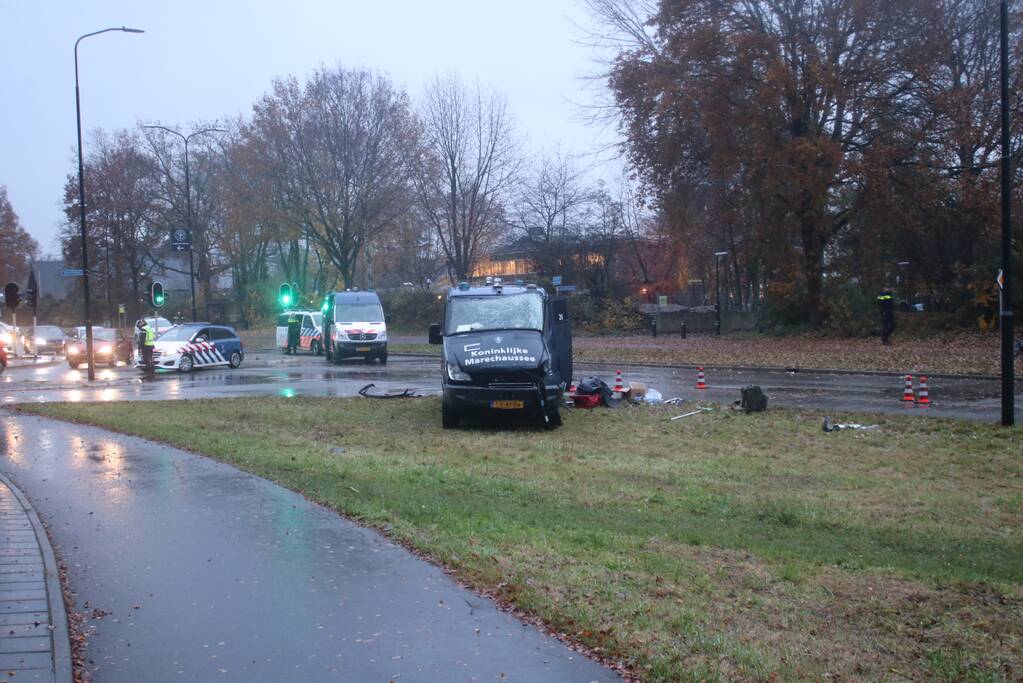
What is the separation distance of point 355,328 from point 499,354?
21.4 m

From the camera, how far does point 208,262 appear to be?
7069 cm

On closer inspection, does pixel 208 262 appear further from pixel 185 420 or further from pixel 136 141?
pixel 185 420

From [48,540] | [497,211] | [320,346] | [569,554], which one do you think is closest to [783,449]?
[569,554]

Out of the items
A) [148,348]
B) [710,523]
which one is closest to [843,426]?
[710,523]

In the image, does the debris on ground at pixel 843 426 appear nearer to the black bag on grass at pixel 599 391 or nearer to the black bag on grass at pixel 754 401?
the black bag on grass at pixel 754 401

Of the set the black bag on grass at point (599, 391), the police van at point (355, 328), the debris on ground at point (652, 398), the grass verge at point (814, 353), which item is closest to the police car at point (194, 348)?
the police van at point (355, 328)

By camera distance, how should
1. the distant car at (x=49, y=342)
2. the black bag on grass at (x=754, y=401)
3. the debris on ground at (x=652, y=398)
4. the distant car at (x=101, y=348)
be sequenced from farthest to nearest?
the distant car at (x=49, y=342) → the distant car at (x=101, y=348) → the debris on ground at (x=652, y=398) → the black bag on grass at (x=754, y=401)

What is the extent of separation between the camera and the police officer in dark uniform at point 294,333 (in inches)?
1815

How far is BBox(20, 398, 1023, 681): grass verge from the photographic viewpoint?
17.8 feet

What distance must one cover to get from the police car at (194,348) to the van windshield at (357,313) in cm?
406

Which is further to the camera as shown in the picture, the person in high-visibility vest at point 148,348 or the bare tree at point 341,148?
the bare tree at point 341,148

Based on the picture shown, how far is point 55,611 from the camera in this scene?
5.87 m

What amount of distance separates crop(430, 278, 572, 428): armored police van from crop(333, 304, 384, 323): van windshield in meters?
19.7

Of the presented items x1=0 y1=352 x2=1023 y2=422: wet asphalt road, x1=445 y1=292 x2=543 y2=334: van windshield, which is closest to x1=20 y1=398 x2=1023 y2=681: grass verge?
x1=445 y1=292 x2=543 y2=334: van windshield
